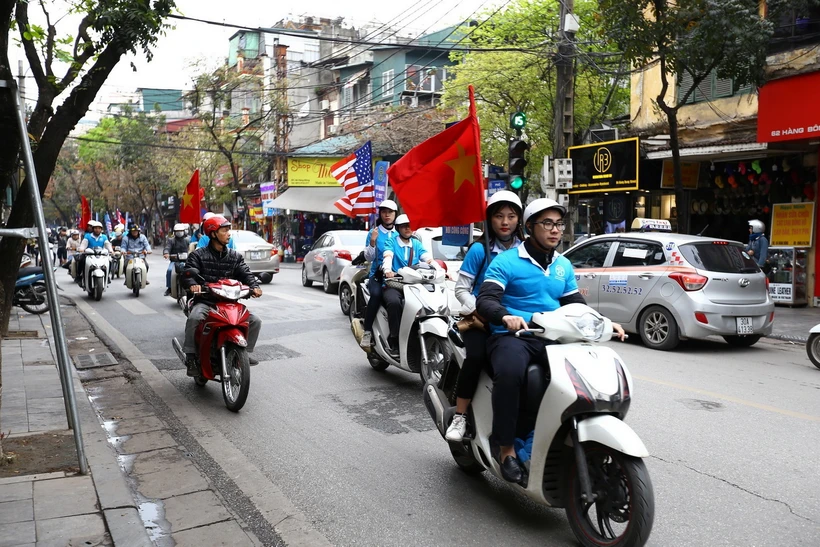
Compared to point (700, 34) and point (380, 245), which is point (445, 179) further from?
point (700, 34)

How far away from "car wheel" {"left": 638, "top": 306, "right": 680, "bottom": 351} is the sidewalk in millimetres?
6726

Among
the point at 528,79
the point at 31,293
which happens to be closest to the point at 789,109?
the point at 528,79

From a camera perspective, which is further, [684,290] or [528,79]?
[528,79]

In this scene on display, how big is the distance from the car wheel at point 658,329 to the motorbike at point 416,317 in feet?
13.3

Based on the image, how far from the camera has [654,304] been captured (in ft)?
34.5

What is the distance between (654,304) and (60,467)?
795cm

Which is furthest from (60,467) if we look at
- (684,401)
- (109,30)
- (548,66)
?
(548,66)

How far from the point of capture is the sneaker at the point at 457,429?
455 centimetres

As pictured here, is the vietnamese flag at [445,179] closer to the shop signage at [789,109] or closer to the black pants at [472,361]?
the black pants at [472,361]

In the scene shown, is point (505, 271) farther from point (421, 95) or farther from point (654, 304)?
point (421, 95)

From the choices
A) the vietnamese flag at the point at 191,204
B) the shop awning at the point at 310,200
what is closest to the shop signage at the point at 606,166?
the vietnamese flag at the point at 191,204

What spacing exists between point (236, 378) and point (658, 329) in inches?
242

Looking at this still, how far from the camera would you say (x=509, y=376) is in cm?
398

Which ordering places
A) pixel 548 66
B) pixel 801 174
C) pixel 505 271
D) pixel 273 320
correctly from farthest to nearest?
pixel 548 66 → pixel 801 174 → pixel 273 320 → pixel 505 271
